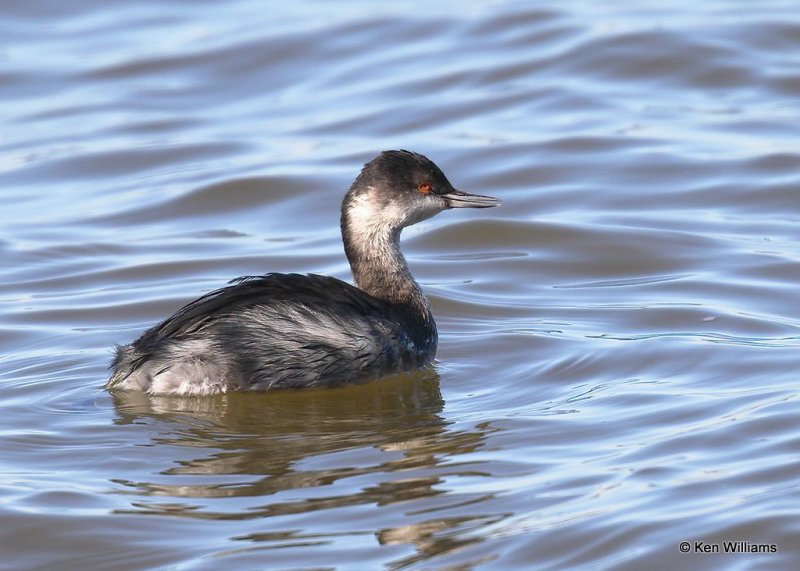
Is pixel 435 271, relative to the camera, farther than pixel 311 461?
Yes

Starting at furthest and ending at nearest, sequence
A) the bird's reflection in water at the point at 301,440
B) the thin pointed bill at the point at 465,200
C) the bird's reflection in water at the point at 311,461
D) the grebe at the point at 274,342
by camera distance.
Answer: the thin pointed bill at the point at 465,200 → the grebe at the point at 274,342 → the bird's reflection in water at the point at 301,440 → the bird's reflection in water at the point at 311,461

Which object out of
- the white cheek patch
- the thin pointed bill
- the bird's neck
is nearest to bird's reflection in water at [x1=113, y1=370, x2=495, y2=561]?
the bird's neck

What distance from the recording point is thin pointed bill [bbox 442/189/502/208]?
814 cm

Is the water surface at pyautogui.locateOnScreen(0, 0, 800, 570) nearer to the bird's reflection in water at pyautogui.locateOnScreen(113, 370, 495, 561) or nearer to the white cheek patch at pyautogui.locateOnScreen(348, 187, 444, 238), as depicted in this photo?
the bird's reflection in water at pyautogui.locateOnScreen(113, 370, 495, 561)

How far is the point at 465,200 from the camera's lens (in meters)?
8.22

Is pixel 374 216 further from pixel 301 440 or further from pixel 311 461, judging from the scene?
pixel 311 461

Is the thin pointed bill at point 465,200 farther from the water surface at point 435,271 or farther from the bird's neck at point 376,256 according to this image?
the water surface at point 435,271

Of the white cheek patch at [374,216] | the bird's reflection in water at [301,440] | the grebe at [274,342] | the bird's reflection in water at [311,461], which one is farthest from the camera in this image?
the white cheek patch at [374,216]

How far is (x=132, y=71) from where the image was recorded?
14266 mm

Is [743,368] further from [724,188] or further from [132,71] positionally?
[132,71]

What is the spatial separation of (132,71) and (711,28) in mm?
5426

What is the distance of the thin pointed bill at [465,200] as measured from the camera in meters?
8.14

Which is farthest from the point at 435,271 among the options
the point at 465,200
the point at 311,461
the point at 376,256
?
the point at 311,461

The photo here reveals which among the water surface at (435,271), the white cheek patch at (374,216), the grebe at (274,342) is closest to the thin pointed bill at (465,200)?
the white cheek patch at (374,216)
